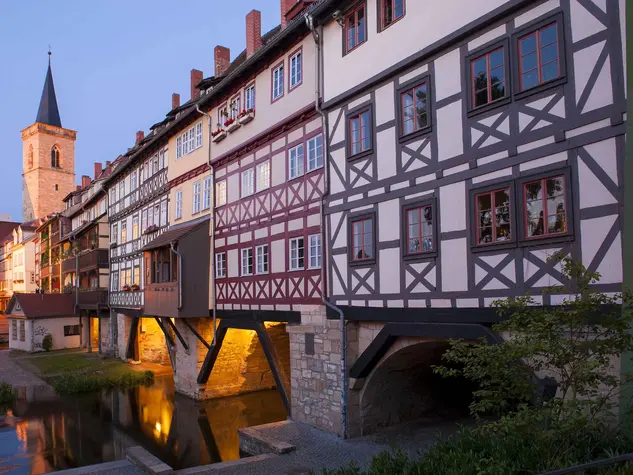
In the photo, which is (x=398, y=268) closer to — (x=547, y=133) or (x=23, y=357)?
(x=547, y=133)

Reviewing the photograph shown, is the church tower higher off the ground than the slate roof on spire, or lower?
lower

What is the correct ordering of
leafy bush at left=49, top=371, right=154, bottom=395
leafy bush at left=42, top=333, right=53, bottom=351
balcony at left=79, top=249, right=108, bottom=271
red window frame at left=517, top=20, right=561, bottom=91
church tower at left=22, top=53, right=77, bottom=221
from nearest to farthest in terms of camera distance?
red window frame at left=517, top=20, right=561, bottom=91 < leafy bush at left=49, top=371, right=154, bottom=395 < balcony at left=79, top=249, right=108, bottom=271 < leafy bush at left=42, top=333, right=53, bottom=351 < church tower at left=22, top=53, right=77, bottom=221

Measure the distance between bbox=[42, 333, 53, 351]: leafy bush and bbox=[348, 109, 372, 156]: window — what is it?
32.9 meters

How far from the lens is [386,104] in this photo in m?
11.8

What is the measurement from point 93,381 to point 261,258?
12697 mm

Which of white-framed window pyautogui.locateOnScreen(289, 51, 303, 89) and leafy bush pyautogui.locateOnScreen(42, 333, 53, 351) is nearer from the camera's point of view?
white-framed window pyautogui.locateOnScreen(289, 51, 303, 89)

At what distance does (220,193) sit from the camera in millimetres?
19391

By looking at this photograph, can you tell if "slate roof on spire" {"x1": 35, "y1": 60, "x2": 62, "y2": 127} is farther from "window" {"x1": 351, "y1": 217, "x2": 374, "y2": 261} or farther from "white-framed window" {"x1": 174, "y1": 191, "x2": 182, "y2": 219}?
"window" {"x1": 351, "y1": 217, "x2": 374, "y2": 261}

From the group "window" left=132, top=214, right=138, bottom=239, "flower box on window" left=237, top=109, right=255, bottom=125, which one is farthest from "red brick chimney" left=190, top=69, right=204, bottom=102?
"flower box on window" left=237, top=109, right=255, bottom=125

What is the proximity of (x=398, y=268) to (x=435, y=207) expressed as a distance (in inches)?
60.3

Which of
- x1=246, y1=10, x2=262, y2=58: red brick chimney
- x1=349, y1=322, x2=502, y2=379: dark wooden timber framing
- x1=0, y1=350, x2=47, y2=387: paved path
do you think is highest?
x1=246, y1=10, x2=262, y2=58: red brick chimney

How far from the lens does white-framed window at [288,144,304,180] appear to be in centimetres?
1499

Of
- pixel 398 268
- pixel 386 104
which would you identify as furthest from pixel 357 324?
pixel 386 104

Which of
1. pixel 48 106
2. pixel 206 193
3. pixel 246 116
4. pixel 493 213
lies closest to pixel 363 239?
pixel 493 213
